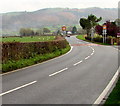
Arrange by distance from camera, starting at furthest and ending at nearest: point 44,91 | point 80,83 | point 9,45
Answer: point 9,45 → point 80,83 → point 44,91

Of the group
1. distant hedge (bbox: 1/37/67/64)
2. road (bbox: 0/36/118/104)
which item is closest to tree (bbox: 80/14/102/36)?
distant hedge (bbox: 1/37/67/64)

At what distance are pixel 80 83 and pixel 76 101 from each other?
9.25ft

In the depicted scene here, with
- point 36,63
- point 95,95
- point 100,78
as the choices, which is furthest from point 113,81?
point 36,63

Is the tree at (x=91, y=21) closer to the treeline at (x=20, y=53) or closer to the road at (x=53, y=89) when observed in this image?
the treeline at (x=20, y=53)

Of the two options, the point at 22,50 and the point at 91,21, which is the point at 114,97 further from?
the point at 91,21

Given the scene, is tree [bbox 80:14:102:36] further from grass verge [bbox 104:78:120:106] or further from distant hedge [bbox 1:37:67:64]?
grass verge [bbox 104:78:120:106]

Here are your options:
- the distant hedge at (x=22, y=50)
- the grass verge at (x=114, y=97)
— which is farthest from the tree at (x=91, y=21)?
the grass verge at (x=114, y=97)

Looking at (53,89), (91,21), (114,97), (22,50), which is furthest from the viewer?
(91,21)

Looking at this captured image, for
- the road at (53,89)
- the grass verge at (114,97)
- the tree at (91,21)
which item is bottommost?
the road at (53,89)

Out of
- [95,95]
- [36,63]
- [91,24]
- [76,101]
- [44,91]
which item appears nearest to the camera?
[76,101]

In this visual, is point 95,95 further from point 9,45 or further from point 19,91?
point 9,45

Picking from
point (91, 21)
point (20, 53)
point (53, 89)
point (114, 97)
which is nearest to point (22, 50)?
point (20, 53)

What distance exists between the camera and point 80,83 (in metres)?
10.3

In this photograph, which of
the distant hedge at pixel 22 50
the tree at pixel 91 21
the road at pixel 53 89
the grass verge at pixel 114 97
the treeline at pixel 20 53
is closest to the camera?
the grass verge at pixel 114 97
